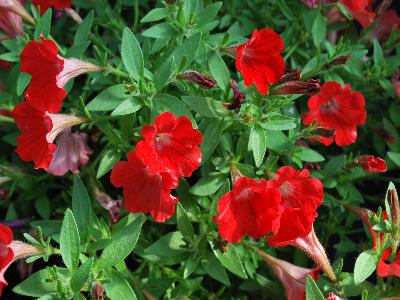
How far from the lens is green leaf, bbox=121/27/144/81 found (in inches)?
73.7

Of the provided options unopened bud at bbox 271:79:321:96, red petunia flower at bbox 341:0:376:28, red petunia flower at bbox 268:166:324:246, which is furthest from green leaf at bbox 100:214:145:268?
red petunia flower at bbox 341:0:376:28

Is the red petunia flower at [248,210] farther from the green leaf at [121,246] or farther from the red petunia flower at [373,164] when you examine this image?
the red petunia flower at [373,164]

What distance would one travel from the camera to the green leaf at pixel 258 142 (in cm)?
191

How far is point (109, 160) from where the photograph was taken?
200cm

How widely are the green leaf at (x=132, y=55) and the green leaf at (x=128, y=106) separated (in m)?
0.07

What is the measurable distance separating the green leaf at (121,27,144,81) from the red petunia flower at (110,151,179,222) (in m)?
0.27

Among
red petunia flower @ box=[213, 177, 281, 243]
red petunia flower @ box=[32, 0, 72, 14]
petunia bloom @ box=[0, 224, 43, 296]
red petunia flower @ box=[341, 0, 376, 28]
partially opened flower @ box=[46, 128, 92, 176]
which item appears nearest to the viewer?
petunia bloom @ box=[0, 224, 43, 296]

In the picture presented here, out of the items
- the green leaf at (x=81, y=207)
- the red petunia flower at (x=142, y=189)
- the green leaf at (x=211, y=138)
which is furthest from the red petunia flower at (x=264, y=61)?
the green leaf at (x=81, y=207)

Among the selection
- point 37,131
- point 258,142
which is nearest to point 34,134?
point 37,131

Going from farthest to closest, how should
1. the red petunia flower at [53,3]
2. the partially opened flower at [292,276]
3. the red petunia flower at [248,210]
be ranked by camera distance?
the red petunia flower at [53,3]
the partially opened flower at [292,276]
the red petunia flower at [248,210]

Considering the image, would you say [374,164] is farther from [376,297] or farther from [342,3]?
[342,3]

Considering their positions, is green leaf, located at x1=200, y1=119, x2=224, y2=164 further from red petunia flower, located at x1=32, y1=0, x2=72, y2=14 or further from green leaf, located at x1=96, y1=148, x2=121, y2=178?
red petunia flower, located at x1=32, y1=0, x2=72, y2=14

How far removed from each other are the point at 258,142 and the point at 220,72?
28cm

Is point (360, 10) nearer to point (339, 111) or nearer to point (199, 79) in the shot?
point (339, 111)
